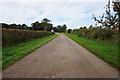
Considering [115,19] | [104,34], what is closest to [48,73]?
[115,19]

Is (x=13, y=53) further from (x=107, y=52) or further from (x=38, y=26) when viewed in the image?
(x=38, y=26)

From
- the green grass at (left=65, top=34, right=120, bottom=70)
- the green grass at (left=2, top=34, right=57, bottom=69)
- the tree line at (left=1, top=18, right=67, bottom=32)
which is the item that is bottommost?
the green grass at (left=2, top=34, right=57, bottom=69)

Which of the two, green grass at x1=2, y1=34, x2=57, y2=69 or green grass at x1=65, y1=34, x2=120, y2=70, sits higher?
green grass at x1=65, y1=34, x2=120, y2=70

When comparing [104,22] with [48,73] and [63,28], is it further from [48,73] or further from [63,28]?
[63,28]

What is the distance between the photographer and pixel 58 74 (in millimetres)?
4145

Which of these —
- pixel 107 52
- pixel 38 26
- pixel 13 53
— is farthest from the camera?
pixel 38 26

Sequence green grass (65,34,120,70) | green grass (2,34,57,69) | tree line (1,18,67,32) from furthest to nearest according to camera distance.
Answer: tree line (1,18,67,32), green grass (65,34,120,70), green grass (2,34,57,69)

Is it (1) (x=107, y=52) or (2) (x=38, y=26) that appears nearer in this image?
(1) (x=107, y=52)

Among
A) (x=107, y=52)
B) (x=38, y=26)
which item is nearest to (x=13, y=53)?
(x=107, y=52)

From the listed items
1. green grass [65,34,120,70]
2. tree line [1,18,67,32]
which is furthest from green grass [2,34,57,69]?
tree line [1,18,67,32]

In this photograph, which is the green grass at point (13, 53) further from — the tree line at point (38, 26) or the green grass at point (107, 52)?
the tree line at point (38, 26)

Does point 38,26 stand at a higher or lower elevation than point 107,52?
higher

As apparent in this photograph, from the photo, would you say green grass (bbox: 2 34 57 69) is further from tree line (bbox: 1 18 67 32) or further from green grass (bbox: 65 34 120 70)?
tree line (bbox: 1 18 67 32)

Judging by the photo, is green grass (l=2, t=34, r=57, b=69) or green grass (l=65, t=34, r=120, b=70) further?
green grass (l=65, t=34, r=120, b=70)
